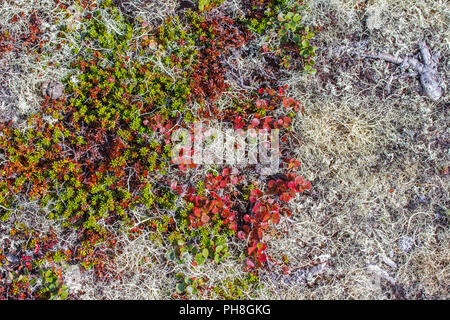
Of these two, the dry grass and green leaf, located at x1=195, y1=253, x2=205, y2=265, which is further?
the dry grass

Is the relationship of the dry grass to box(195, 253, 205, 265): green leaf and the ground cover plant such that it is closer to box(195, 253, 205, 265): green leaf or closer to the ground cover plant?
the ground cover plant

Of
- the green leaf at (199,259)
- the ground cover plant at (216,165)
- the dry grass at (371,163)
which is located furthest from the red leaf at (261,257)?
the green leaf at (199,259)

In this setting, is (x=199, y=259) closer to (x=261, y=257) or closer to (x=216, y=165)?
(x=261, y=257)

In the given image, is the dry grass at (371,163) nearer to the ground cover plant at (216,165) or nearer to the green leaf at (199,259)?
the ground cover plant at (216,165)

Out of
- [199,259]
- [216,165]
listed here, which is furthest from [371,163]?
[199,259]

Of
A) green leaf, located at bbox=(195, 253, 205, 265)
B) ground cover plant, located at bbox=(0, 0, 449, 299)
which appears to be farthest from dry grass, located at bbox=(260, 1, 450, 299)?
green leaf, located at bbox=(195, 253, 205, 265)

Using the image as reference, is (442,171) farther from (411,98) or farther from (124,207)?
(124,207)

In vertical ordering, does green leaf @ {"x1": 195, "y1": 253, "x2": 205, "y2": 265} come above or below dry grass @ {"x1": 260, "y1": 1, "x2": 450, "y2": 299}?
below

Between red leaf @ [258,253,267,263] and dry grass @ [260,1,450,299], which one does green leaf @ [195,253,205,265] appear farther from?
dry grass @ [260,1,450,299]
